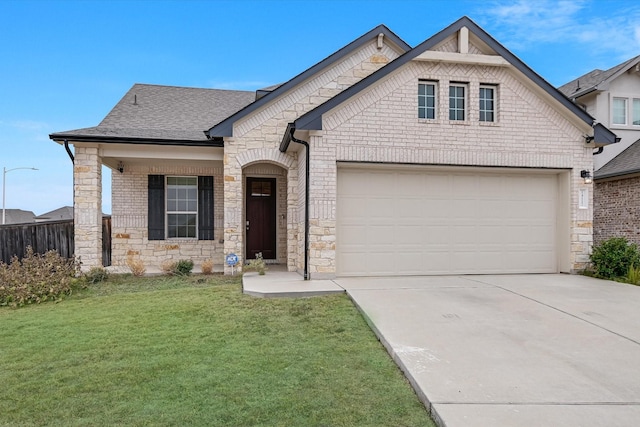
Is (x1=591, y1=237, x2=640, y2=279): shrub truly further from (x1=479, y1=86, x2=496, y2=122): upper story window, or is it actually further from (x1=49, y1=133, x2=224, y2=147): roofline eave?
(x1=49, y1=133, x2=224, y2=147): roofline eave

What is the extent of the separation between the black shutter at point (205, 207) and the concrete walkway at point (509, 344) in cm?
425

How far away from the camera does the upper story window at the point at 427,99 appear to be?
354 inches

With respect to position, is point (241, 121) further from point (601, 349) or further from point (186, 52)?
point (186, 52)

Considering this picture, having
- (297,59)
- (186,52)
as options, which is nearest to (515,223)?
(297,59)

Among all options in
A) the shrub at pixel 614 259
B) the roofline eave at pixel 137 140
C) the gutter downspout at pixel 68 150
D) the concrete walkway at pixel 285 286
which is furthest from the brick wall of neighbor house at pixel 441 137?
the gutter downspout at pixel 68 150

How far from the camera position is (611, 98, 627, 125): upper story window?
1445 centimetres

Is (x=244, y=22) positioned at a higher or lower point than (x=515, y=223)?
higher

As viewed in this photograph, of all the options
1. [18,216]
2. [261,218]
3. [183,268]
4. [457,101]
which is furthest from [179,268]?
[18,216]

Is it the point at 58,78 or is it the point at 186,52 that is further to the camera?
the point at 186,52

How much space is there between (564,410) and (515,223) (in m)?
7.11

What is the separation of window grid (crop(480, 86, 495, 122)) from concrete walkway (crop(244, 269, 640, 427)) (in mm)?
3804

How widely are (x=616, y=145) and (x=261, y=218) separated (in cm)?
1283

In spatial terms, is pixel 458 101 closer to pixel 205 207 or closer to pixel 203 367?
pixel 205 207

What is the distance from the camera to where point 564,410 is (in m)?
3.07
